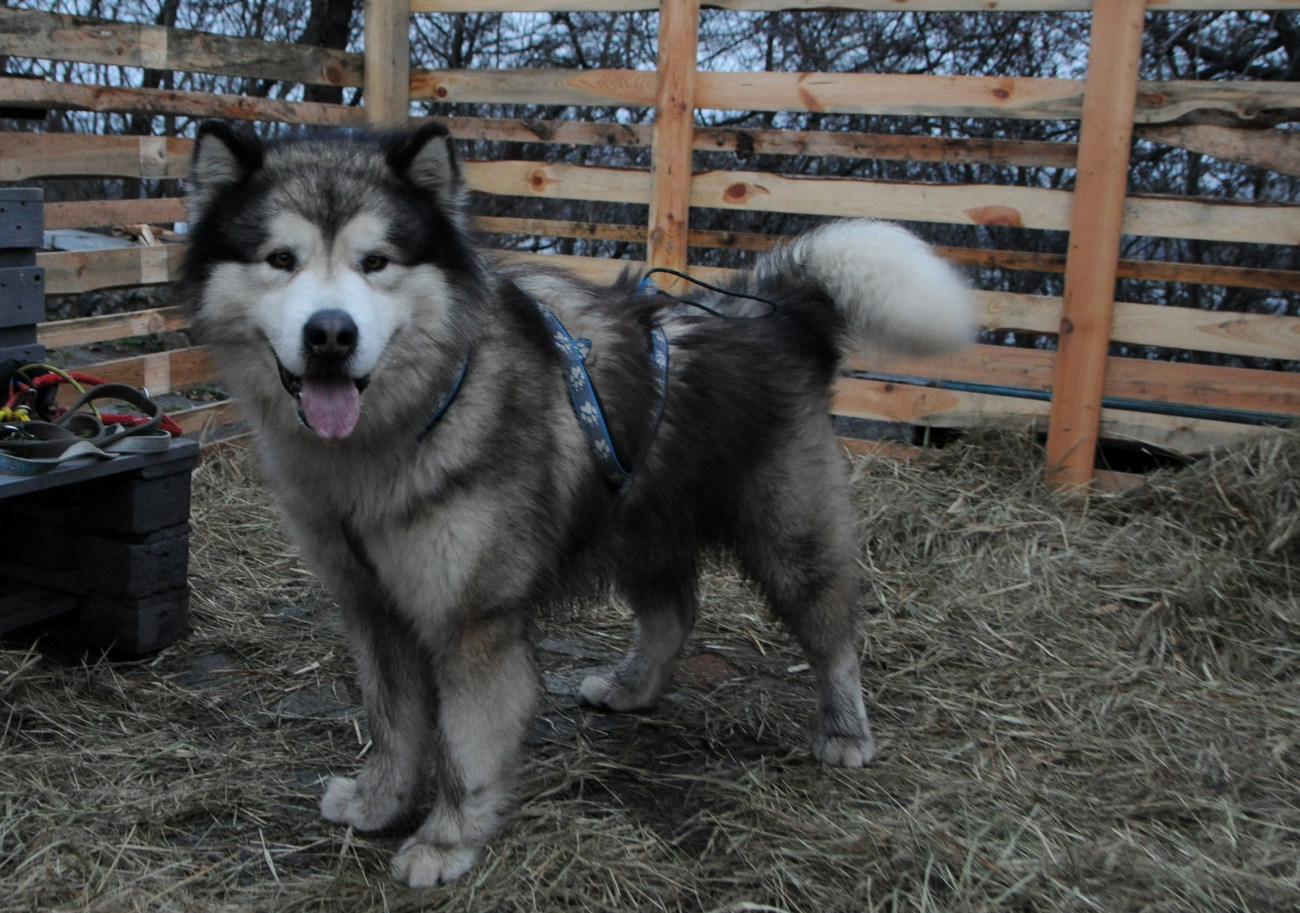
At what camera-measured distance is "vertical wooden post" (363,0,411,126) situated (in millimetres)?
5652

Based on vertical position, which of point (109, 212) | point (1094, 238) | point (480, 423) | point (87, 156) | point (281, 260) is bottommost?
point (480, 423)

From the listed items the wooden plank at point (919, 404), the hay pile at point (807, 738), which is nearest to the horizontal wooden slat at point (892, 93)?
the wooden plank at point (919, 404)

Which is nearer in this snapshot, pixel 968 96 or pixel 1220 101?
pixel 1220 101

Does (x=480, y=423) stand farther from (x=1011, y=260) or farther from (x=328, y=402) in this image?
(x=1011, y=260)

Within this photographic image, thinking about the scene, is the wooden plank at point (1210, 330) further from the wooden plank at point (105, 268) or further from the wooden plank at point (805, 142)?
the wooden plank at point (105, 268)

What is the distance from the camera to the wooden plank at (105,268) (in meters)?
4.48

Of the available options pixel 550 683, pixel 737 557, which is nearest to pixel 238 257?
pixel 737 557

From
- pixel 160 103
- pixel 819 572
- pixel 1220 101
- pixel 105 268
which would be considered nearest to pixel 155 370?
pixel 105 268

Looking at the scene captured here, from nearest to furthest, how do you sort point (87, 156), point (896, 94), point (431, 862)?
point (431, 862), point (87, 156), point (896, 94)

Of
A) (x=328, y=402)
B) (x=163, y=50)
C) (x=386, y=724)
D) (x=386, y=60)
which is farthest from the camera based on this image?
(x=386, y=60)

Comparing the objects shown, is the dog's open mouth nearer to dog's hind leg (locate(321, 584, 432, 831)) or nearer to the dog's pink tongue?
the dog's pink tongue

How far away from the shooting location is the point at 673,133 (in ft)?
17.4

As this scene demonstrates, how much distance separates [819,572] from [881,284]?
82cm

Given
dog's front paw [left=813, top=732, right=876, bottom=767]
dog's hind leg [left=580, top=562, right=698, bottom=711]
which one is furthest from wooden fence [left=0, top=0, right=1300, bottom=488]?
dog's front paw [left=813, top=732, right=876, bottom=767]
